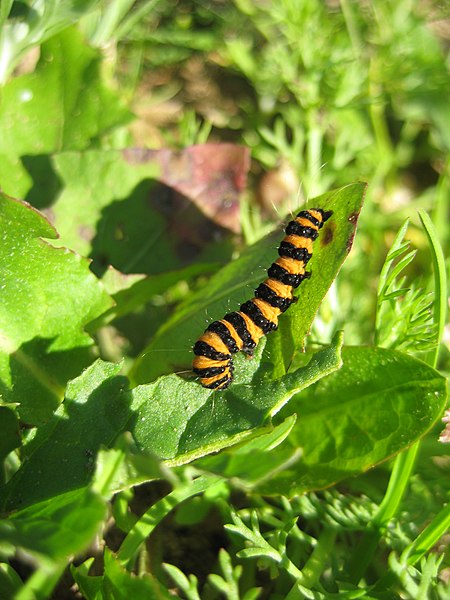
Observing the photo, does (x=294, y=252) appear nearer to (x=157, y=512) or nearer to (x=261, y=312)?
(x=261, y=312)

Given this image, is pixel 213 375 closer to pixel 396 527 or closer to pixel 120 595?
pixel 120 595

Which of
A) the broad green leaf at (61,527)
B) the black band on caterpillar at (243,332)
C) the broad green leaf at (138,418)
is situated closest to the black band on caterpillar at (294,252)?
the black band on caterpillar at (243,332)

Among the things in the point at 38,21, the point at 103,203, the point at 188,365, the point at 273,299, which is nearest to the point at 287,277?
the point at 273,299

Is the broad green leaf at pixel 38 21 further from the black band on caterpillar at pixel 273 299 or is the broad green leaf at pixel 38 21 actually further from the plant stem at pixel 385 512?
the plant stem at pixel 385 512

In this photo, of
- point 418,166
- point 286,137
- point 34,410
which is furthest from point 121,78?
point 34,410

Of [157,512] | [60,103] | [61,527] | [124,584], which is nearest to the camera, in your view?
[61,527]

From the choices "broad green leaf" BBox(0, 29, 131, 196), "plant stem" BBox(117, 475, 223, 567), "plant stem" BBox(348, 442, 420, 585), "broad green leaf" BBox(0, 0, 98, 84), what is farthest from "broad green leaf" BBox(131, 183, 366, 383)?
"broad green leaf" BBox(0, 0, 98, 84)

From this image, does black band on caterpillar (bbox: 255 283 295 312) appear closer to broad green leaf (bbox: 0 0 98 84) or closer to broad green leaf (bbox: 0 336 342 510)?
broad green leaf (bbox: 0 336 342 510)
